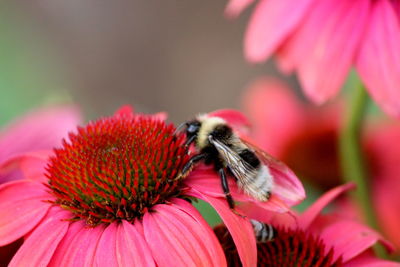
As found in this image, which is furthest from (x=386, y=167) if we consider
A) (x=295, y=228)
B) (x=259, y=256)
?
(x=259, y=256)

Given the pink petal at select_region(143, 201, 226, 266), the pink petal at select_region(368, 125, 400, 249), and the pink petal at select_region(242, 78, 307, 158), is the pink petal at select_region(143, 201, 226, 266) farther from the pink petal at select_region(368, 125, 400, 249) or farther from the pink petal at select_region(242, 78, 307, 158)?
the pink petal at select_region(242, 78, 307, 158)

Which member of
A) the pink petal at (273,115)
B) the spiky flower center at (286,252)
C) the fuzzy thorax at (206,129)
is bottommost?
the pink petal at (273,115)

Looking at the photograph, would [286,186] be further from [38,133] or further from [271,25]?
[38,133]

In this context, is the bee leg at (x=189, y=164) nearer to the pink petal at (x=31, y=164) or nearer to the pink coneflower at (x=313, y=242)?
the pink coneflower at (x=313, y=242)

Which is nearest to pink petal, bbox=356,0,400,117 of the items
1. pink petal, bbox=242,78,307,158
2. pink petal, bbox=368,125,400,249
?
pink petal, bbox=368,125,400,249

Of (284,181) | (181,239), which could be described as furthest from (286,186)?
(181,239)

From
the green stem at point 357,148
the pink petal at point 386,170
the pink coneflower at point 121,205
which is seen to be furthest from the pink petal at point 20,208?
the pink petal at point 386,170
